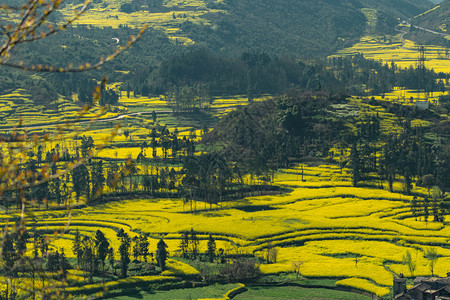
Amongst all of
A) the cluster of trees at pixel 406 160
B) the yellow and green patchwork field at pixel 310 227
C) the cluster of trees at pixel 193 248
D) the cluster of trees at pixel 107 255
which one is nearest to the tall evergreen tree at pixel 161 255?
the cluster of trees at pixel 107 255

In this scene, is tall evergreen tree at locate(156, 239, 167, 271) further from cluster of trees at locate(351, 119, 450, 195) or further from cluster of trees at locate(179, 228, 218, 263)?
cluster of trees at locate(351, 119, 450, 195)

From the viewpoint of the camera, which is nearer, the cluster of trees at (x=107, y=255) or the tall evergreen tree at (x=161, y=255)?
the cluster of trees at (x=107, y=255)

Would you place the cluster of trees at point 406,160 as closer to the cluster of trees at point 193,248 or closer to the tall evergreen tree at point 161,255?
the cluster of trees at point 193,248

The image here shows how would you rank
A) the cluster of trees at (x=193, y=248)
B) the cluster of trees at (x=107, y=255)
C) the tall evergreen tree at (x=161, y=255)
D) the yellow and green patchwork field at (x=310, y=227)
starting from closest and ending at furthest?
the cluster of trees at (x=107, y=255)
the tall evergreen tree at (x=161, y=255)
the yellow and green patchwork field at (x=310, y=227)
the cluster of trees at (x=193, y=248)

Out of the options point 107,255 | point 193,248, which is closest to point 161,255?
point 193,248

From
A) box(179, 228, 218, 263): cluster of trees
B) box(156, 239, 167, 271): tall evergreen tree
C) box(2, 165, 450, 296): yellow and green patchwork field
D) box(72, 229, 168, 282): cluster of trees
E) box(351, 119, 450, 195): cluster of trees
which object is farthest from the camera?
box(351, 119, 450, 195): cluster of trees

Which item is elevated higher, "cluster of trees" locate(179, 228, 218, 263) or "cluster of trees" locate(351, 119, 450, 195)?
"cluster of trees" locate(351, 119, 450, 195)

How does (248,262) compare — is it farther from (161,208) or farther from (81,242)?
(161,208)

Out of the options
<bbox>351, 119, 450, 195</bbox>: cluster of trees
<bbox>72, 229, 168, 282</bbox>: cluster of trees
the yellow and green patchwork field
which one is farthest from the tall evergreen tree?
<bbox>351, 119, 450, 195</bbox>: cluster of trees
